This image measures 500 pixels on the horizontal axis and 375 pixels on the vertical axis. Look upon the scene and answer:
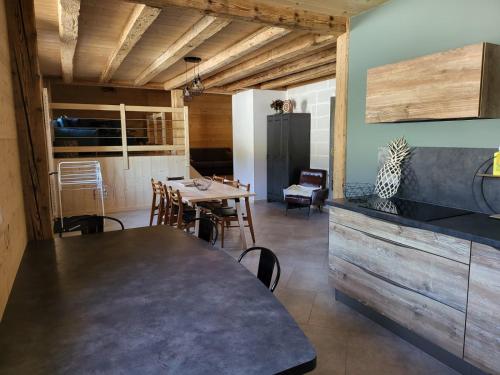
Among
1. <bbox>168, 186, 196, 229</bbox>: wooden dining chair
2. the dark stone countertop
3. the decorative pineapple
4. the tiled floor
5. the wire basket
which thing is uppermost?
the decorative pineapple

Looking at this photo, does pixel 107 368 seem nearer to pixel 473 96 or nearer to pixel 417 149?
pixel 473 96

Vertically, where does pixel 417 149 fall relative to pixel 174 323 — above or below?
A: above

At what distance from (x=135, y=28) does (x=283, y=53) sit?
190cm

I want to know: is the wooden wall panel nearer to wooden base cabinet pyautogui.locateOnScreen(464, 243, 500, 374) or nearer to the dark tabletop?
the dark tabletop

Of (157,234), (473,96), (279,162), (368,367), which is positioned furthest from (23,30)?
(279,162)

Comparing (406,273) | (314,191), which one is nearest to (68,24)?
(406,273)

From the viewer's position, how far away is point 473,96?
1.98m

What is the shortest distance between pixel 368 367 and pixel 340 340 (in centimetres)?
30

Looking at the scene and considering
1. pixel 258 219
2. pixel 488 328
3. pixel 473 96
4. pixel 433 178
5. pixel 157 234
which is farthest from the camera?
pixel 258 219

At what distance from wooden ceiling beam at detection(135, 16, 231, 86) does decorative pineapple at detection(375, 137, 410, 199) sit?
1.86m

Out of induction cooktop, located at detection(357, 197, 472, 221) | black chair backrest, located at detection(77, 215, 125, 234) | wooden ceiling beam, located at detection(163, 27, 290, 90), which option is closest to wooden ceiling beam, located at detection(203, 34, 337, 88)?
wooden ceiling beam, located at detection(163, 27, 290, 90)

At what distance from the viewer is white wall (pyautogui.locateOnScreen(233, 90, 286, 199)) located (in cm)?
711

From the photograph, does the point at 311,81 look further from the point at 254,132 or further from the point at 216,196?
the point at 216,196

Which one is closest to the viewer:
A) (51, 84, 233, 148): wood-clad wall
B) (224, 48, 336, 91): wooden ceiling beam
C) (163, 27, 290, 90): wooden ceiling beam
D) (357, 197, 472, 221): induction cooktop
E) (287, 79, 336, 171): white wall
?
(357, 197, 472, 221): induction cooktop
